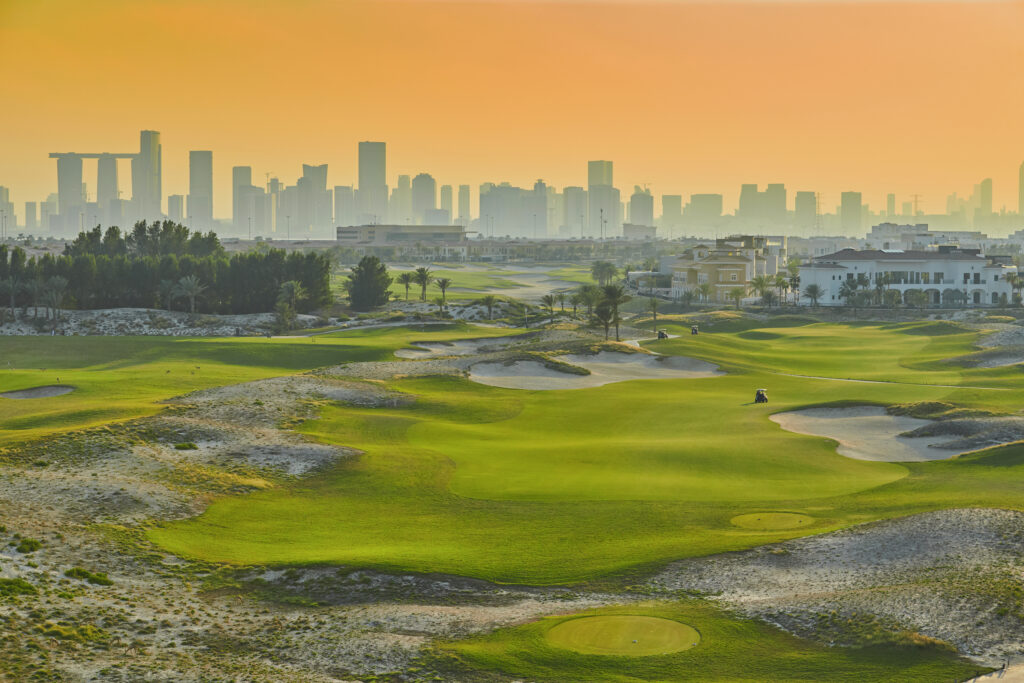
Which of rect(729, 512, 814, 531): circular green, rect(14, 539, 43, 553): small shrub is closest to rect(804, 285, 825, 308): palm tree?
rect(729, 512, 814, 531): circular green

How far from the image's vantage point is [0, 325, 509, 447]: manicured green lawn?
37.5 meters

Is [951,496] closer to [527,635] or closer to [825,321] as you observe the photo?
[527,635]

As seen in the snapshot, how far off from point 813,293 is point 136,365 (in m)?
73.6

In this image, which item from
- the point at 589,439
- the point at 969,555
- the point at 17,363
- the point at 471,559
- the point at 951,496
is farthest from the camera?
the point at 17,363

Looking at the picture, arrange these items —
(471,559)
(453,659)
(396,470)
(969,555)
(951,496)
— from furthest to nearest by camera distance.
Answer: (396,470) < (951,496) < (471,559) < (969,555) < (453,659)

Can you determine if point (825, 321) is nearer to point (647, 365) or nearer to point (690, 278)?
point (690, 278)

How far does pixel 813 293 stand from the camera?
112 meters

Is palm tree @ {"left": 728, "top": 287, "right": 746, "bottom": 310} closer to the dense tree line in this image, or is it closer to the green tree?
the green tree

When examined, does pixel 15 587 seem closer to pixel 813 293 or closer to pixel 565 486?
pixel 565 486

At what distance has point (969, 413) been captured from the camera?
39719mm

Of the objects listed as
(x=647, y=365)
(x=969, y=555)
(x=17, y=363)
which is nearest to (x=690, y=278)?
(x=647, y=365)

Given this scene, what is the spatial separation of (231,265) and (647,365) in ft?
157

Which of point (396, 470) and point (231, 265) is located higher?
point (231, 265)

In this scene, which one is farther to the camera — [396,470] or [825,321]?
[825,321]
